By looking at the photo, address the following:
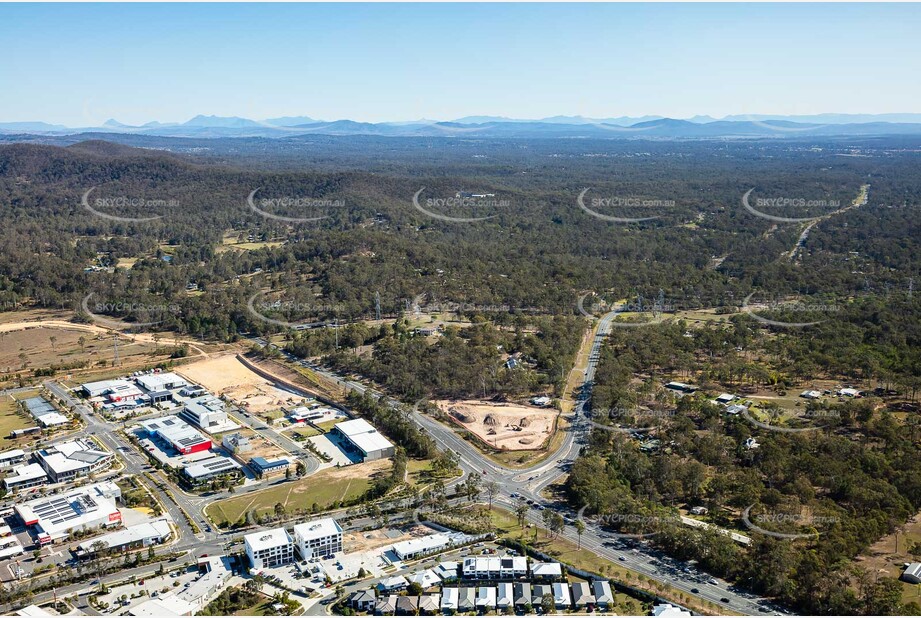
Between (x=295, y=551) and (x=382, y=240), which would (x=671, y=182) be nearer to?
(x=382, y=240)

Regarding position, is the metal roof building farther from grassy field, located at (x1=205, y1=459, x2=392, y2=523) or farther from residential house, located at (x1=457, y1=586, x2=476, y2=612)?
residential house, located at (x1=457, y1=586, x2=476, y2=612)

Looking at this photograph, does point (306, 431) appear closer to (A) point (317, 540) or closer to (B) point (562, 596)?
(A) point (317, 540)

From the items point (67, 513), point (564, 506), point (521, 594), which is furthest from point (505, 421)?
point (67, 513)

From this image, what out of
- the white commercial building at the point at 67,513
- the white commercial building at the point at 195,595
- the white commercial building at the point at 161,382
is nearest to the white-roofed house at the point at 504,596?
the white commercial building at the point at 195,595

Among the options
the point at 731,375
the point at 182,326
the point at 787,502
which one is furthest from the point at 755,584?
the point at 182,326

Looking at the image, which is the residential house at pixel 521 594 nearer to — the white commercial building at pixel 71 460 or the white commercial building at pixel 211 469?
the white commercial building at pixel 211 469

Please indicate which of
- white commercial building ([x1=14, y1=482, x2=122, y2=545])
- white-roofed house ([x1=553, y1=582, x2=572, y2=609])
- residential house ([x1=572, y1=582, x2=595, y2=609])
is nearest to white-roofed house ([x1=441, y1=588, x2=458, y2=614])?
white-roofed house ([x1=553, y1=582, x2=572, y2=609])
